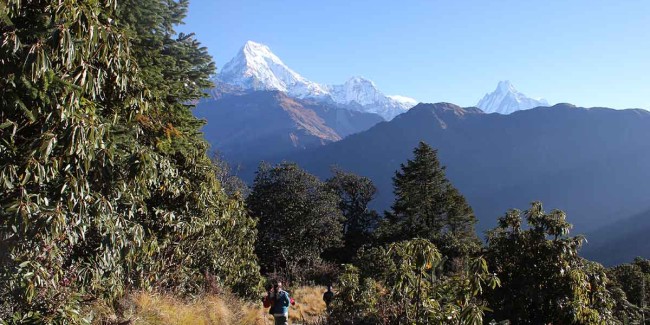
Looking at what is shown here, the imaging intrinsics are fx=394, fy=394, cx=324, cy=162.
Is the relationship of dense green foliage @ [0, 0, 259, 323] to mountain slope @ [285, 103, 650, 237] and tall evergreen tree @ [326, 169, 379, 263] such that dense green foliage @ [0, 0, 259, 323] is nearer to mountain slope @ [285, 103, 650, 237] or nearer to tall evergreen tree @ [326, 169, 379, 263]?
tall evergreen tree @ [326, 169, 379, 263]

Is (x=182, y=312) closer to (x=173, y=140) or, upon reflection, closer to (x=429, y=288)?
(x=173, y=140)

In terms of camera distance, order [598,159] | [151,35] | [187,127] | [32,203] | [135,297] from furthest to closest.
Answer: [598,159]
[187,127]
[151,35]
[135,297]
[32,203]

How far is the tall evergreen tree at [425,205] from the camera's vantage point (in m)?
39.8

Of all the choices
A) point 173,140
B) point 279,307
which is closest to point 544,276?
point 279,307

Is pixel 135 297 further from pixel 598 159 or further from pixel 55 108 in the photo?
pixel 598 159

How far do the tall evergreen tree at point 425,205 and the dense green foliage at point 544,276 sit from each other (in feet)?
106

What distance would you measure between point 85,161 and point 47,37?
1085mm

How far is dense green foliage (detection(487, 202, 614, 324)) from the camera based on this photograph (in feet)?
20.3

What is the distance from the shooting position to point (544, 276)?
6781mm

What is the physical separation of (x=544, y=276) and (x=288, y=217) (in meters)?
25.0

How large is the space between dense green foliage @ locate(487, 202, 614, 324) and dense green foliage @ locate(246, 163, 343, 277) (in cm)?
2349

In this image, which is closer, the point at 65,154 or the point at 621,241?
the point at 65,154

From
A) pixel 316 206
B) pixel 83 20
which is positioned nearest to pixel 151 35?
pixel 83 20

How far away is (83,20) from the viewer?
11.8 ft
